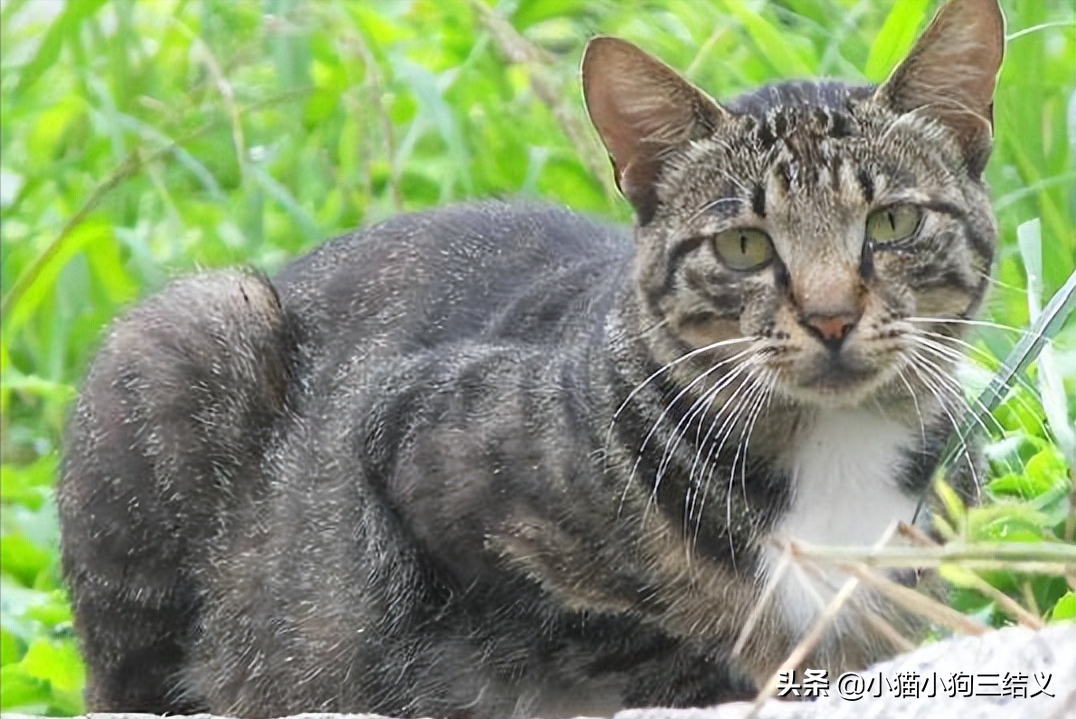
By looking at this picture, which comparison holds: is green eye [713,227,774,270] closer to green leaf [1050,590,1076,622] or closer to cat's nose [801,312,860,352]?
cat's nose [801,312,860,352]

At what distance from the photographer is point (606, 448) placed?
2.75 metres

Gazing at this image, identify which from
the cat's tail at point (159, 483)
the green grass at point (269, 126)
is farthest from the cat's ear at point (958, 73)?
the cat's tail at point (159, 483)

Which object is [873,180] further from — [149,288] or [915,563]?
[149,288]

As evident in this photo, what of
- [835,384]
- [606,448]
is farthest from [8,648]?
[835,384]

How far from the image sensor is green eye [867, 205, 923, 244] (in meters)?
2.56

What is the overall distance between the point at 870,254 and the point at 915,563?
2.75ft

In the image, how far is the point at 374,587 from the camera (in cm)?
299

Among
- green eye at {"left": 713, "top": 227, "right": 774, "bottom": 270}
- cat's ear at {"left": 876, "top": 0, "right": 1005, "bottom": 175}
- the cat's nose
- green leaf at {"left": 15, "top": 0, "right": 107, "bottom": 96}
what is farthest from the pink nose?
green leaf at {"left": 15, "top": 0, "right": 107, "bottom": 96}

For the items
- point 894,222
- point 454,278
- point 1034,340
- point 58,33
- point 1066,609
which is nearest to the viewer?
point 1034,340

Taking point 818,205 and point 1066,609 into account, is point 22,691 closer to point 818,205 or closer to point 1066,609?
point 818,205

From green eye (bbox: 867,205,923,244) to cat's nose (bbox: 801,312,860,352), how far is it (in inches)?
5.7

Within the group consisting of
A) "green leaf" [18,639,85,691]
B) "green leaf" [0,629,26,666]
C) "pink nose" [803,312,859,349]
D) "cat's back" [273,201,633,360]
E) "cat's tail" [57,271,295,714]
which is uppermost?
"pink nose" [803,312,859,349]

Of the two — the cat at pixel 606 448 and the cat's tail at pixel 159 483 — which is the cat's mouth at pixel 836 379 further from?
the cat's tail at pixel 159 483

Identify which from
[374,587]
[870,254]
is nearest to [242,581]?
[374,587]
